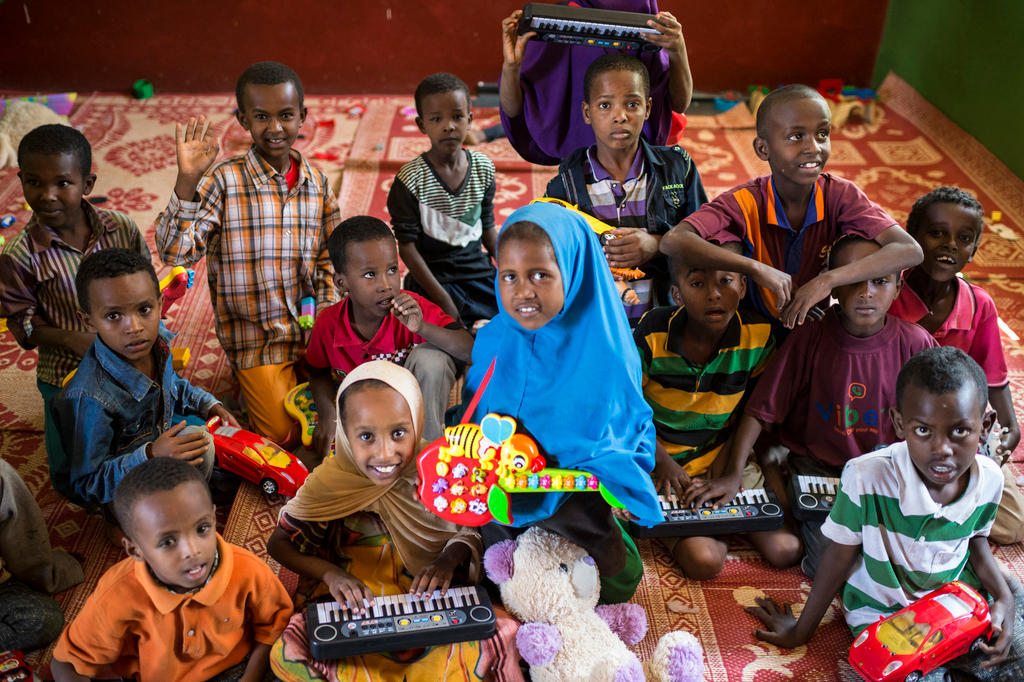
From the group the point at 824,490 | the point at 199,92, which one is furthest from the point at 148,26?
the point at 824,490

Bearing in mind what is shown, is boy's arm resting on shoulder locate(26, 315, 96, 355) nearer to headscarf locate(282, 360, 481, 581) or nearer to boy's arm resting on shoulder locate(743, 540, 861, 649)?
headscarf locate(282, 360, 481, 581)

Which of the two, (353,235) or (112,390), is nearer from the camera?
(112,390)

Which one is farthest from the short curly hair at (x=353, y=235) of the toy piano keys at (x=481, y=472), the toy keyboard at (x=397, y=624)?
the toy keyboard at (x=397, y=624)

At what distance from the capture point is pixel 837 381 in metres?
2.54

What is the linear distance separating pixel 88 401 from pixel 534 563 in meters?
1.25

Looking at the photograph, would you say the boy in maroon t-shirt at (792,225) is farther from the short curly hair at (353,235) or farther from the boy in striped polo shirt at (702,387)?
the short curly hair at (353,235)

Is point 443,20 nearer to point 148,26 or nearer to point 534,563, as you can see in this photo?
point 148,26

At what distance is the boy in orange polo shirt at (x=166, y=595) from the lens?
6.01 feet

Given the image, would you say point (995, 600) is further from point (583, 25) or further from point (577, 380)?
point (583, 25)

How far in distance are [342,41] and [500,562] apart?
15.2 ft

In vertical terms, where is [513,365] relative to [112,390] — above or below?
above

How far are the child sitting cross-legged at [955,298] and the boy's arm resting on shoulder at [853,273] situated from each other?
0.30 m

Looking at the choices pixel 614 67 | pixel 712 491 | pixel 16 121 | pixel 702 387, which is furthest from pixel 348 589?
pixel 16 121

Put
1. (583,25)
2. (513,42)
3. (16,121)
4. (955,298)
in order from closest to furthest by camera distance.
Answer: (583,25)
(955,298)
(513,42)
(16,121)
